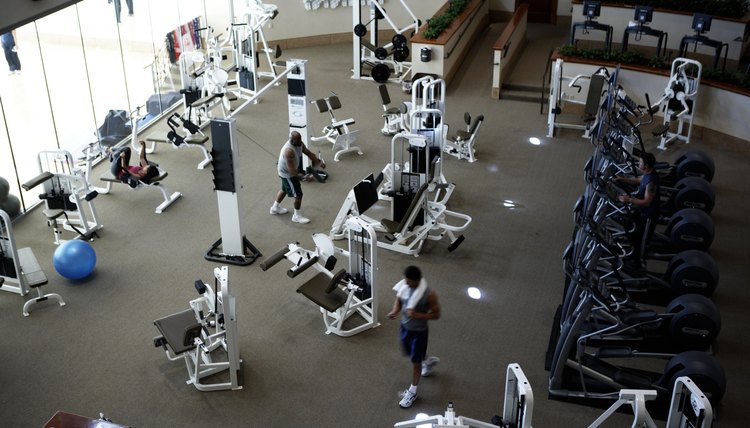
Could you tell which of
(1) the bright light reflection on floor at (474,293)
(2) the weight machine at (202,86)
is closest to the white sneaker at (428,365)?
(1) the bright light reflection on floor at (474,293)

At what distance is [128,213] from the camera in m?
10.7

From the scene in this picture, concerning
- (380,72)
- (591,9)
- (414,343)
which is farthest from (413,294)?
(591,9)

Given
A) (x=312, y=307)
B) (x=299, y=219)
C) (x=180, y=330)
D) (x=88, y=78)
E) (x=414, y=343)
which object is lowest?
(x=312, y=307)

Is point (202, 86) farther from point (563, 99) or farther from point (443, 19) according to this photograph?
point (563, 99)

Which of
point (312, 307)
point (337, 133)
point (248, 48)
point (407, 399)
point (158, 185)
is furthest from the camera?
point (248, 48)

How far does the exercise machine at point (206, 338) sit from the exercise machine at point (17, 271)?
6.21ft

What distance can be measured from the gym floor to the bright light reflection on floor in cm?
9

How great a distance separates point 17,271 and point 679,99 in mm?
9935

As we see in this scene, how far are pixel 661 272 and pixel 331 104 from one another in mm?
5747

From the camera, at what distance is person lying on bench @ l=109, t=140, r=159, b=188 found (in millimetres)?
10469

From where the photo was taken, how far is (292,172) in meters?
9.87

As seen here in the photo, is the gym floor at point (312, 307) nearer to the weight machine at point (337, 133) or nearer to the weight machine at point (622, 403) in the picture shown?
the weight machine at point (337, 133)

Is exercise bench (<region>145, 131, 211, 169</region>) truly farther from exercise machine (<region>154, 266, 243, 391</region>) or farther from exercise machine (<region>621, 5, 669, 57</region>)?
exercise machine (<region>621, 5, 669, 57</region>)

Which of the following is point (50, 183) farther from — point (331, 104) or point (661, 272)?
point (661, 272)
